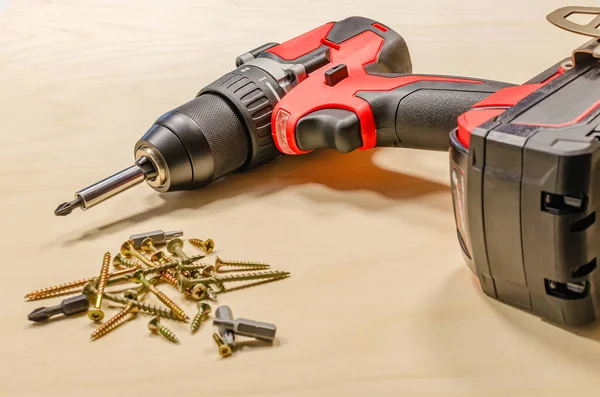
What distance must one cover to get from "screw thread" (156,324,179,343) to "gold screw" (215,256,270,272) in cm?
13

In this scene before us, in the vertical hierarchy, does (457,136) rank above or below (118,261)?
above

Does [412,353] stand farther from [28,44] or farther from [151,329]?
[28,44]

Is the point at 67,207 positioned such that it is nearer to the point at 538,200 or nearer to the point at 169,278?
the point at 169,278

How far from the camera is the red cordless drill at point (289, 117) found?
106 cm

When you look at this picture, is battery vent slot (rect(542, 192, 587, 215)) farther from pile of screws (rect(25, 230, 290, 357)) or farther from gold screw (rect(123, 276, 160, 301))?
gold screw (rect(123, 276, 160, 301))

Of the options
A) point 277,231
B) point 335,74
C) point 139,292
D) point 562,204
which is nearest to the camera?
point 562,204

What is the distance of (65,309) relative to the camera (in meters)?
0.90

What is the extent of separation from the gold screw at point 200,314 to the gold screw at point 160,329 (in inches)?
1.0

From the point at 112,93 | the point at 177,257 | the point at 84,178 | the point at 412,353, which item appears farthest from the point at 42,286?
the point at 112,93

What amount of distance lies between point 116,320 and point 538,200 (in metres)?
0.48

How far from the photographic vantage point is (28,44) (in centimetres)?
169

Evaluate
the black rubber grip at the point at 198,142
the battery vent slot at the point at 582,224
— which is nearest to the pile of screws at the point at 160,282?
the black rubber grip at the point at 198,142

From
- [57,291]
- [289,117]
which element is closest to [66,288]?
[57,291]

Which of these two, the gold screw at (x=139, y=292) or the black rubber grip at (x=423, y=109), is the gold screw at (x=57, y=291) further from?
the black rubber grip at (x=423, y=109)
